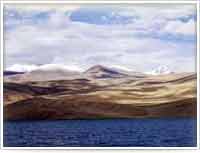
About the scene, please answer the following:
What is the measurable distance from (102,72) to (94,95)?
176 millimetres

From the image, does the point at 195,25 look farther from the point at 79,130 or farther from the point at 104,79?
the point at 79,130

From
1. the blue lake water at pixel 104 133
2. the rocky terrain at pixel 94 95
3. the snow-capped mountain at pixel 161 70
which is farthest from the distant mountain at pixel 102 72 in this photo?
the blue lake water at pixel 104 133

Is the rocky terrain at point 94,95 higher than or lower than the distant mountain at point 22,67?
lower

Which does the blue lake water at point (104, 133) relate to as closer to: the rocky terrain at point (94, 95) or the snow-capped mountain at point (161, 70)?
the rocky terrain at point (94, 95)

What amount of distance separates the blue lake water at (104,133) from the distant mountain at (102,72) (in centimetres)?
32

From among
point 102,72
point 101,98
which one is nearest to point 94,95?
point 101,98

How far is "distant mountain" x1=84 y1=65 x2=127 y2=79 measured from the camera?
3391mm

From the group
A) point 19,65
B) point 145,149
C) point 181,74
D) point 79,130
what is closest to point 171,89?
point 181,74

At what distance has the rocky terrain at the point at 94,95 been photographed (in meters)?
3.38

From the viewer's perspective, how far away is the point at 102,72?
3.39 m

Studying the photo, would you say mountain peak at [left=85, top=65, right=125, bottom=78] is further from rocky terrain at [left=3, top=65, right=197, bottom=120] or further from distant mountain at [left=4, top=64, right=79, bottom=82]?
distant mountain at [left=4, top=64, right=79, bottom=82]

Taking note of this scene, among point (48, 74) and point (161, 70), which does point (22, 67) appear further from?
point (161, 70)

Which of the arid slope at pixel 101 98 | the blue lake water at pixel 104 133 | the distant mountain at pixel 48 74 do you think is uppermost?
the distant mountain at pixel 48 74

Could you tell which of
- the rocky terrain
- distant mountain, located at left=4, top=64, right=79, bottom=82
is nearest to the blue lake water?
the rocky terrain
